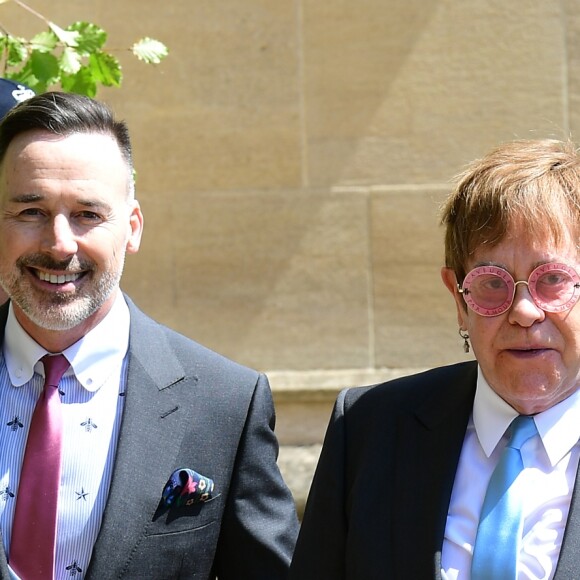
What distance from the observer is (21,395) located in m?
2.91

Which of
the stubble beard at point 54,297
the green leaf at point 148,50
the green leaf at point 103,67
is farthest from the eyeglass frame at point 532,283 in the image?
the green leaf at point 103,67

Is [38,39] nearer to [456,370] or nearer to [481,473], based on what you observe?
[456,370]

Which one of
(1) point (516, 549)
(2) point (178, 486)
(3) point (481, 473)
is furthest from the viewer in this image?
(2) point (178, 486)

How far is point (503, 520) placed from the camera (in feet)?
8.15

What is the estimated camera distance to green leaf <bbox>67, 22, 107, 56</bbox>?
3506mm

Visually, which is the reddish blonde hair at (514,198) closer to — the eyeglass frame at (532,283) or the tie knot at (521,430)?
the eyeglass frame at (532,283)

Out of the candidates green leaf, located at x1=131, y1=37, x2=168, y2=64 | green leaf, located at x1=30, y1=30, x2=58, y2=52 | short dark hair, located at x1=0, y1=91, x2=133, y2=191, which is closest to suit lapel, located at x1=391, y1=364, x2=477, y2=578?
short dark hair, located at x1=0, y1=91, x2=133, y2=191

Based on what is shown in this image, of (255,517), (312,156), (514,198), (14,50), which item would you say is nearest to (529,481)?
(514,198)

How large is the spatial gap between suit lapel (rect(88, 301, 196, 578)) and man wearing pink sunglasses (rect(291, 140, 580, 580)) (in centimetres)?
40

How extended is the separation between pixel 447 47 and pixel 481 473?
115 inches

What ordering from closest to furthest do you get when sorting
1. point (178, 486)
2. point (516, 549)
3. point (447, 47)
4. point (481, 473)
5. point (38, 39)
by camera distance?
point (516, 549) < point (481, 473) < point (178, 486) < point (38, 39) < point (447, 47)

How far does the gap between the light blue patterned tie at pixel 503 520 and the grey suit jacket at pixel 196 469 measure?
0.66 m

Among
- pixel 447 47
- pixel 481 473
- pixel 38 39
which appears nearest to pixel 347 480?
pixel 481 473

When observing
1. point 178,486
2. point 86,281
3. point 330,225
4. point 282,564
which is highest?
point 330,225
